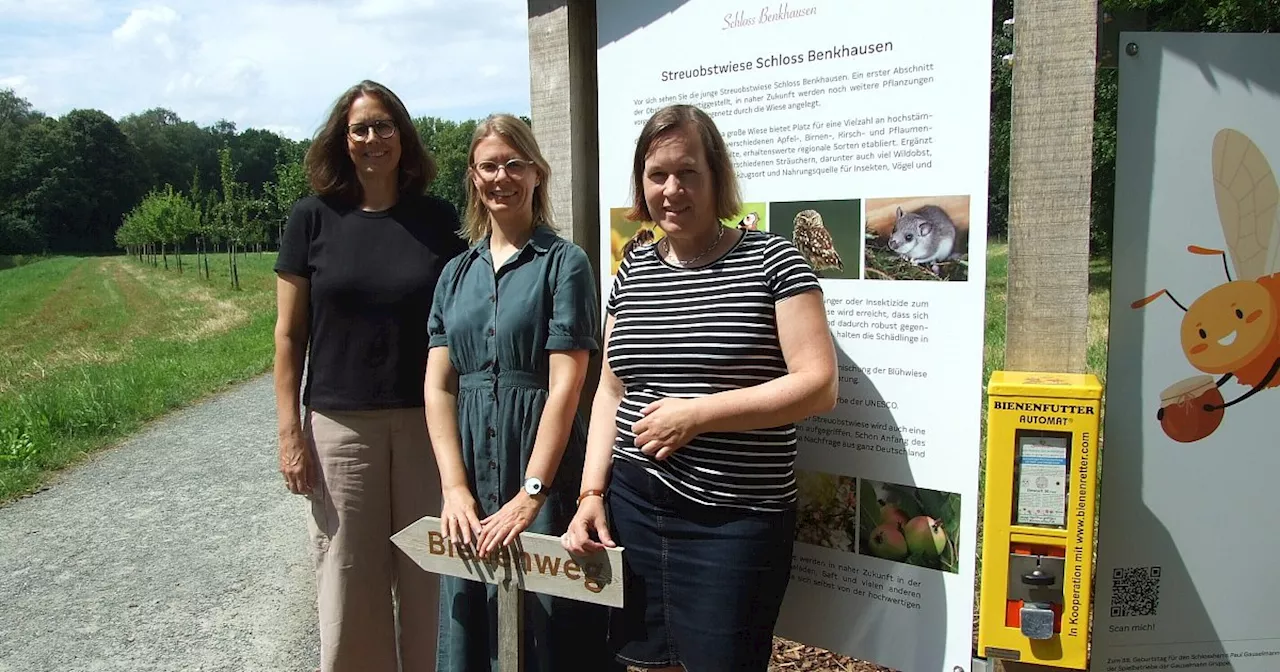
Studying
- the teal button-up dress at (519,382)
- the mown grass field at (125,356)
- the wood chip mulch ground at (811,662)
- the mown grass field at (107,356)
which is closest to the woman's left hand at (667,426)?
the teal button-up dress at (519,382)

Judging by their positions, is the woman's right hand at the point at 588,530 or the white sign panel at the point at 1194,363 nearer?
the woman's right hand at the point at 588,530

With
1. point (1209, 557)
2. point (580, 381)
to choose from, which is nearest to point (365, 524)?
point (580, 381)

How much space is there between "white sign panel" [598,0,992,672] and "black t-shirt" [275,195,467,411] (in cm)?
119

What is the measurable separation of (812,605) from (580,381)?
1.23 m

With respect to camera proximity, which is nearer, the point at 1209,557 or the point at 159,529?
the point at 1209,557

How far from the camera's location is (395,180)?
3148mm

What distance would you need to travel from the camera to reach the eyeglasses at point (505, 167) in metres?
2.68

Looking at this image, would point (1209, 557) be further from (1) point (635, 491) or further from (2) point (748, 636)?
(1) point (635, 491)

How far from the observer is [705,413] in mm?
2244

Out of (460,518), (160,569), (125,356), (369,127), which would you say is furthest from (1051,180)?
(125,356)

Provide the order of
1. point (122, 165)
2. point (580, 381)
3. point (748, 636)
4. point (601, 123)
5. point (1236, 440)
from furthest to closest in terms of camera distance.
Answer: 1. point (122, 165)
2. point (601, 123)
3. point (1236, 440)
4. point (580, 381)
5. point (748, 636)

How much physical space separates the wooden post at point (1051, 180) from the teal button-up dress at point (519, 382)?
1322 mm

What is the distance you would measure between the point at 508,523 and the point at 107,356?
17194 millimetres

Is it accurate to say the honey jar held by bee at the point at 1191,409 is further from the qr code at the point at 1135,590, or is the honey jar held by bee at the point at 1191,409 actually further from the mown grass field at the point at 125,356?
the mown grass field at the point at 125,356
